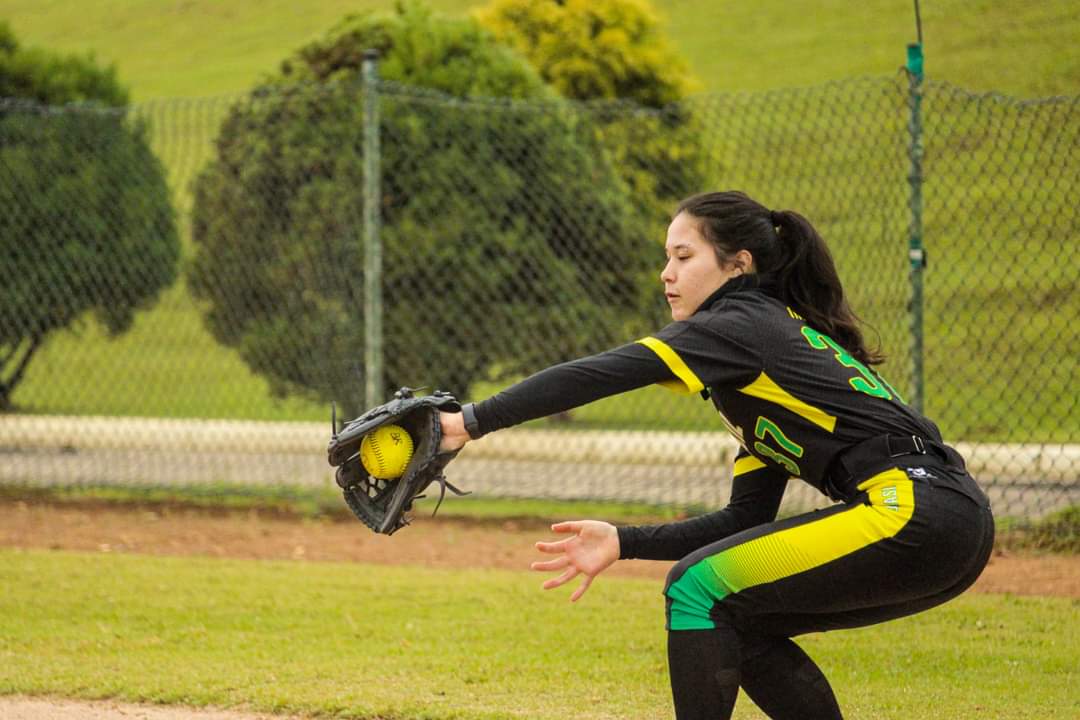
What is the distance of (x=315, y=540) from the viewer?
28.3 ft

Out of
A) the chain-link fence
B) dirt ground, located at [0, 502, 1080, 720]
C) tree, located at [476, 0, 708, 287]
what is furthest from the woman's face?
tree, located at [476, 0, 708, 287]

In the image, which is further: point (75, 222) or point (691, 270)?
point (75, 222)

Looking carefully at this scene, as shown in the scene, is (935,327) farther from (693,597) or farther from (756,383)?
(693,597)

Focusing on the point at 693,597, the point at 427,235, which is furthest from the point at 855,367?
the point at 427,235

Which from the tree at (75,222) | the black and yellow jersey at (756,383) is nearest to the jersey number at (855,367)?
the black and yellow jersey at (756,383)

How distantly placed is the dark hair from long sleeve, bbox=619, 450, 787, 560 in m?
0.42

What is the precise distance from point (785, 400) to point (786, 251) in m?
0.49

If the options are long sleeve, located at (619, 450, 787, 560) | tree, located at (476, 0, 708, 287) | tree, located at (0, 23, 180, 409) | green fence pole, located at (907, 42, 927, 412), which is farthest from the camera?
tree, located at (476, 0, 708, 287)

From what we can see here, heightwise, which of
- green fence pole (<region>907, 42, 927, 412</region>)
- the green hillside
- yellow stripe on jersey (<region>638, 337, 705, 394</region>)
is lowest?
the green hillside

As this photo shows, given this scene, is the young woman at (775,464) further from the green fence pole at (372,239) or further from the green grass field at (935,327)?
the green fence pole at (372,239)

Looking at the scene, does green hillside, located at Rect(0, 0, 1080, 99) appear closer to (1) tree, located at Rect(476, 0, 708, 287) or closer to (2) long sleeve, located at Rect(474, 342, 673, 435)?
(1) tree, located at Rect(476, 0, 708, 287)

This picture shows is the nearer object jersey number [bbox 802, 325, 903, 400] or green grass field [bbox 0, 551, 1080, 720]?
jersey number [bbox 802, 325, 903, 400]

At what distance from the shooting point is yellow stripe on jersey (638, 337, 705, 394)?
11.0ft

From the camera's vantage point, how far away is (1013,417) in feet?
36.4
